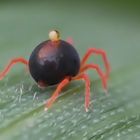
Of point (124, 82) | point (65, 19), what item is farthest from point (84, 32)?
point (124, 82)

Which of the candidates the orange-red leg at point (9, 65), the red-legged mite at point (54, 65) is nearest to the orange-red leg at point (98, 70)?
the red-legged mite at point (54, 65)

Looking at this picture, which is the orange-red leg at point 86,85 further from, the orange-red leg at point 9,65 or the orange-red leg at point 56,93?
the orange-red leg at point 9,65

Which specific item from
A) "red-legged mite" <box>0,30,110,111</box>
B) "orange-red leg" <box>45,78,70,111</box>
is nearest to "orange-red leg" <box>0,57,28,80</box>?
"red-legged mite" <box>0,30,110,111</box>

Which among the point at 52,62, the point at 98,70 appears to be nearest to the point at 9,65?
the point at 52,62

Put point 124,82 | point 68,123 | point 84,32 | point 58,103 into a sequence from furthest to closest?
point 84,32, point 124,82, point 58,103, point 68,123

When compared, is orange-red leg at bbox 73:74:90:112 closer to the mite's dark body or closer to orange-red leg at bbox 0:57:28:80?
the mite's dark body

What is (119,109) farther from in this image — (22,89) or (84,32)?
(84,32)
